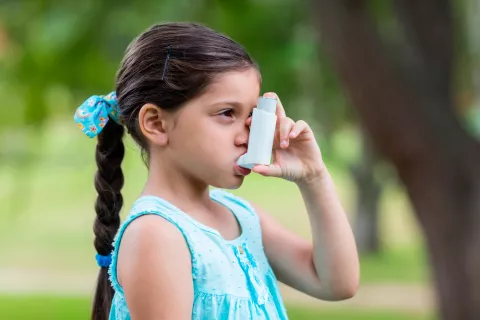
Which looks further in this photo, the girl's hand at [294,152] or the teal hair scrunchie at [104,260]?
the teal hair scrunchie at [104,260]

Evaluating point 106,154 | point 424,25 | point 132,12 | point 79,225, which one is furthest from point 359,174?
point 106,154

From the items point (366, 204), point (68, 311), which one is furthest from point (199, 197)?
point (366, 204)

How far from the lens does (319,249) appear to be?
5.45 ft

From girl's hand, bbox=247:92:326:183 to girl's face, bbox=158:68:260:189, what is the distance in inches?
2.7

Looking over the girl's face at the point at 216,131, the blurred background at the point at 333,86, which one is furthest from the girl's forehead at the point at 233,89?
the blurred background at the point at 333,86

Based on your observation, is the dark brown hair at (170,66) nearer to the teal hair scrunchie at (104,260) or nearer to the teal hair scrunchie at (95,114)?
the teal hair scrunchie at (95,114)

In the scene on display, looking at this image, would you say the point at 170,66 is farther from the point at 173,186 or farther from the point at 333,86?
the point at 333,86

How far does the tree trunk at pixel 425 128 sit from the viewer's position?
5062 millimetres

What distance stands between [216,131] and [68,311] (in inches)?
358

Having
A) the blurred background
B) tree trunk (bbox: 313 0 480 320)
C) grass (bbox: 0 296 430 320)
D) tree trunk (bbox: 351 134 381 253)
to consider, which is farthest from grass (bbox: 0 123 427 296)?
tree trunk (bbox: 313 0 480 320)

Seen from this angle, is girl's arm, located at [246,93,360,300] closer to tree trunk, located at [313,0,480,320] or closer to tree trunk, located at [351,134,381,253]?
tree trunk, located at [313,0,480,320]

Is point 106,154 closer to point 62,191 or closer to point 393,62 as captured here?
point 393,62

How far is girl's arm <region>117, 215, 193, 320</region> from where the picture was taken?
1.40 meters

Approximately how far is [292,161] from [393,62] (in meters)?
3.69
